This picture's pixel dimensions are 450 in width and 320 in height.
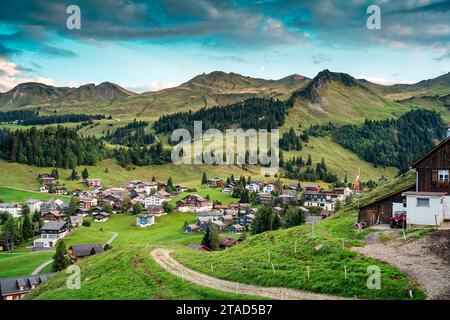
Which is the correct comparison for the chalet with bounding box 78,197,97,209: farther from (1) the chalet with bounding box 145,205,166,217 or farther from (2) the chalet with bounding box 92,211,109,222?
(1) the chalet with bounding box 145,205,166,217

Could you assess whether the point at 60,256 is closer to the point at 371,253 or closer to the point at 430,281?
the point at 371,253

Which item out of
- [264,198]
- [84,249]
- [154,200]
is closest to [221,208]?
[264,198]

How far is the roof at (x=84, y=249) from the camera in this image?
10388 cm

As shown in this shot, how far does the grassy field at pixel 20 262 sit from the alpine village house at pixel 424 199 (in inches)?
2909

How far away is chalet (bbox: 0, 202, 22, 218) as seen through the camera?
496ft

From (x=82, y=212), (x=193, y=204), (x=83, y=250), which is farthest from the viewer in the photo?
(x=193, y=204)

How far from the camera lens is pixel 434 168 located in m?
44.7

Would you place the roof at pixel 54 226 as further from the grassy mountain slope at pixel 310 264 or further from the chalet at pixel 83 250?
the grassy mountain slope at pixel 310 264

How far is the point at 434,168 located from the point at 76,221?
121m

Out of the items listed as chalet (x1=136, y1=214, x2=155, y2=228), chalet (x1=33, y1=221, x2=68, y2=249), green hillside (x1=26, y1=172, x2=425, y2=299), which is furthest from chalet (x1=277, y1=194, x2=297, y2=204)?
green hillside (x1=26, y1=172, x2=425, y2=299)

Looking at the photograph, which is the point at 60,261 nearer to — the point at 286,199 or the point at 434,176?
the point at 434,176

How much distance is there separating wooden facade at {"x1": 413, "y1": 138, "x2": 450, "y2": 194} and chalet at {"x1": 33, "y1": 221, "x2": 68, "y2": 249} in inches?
3908
